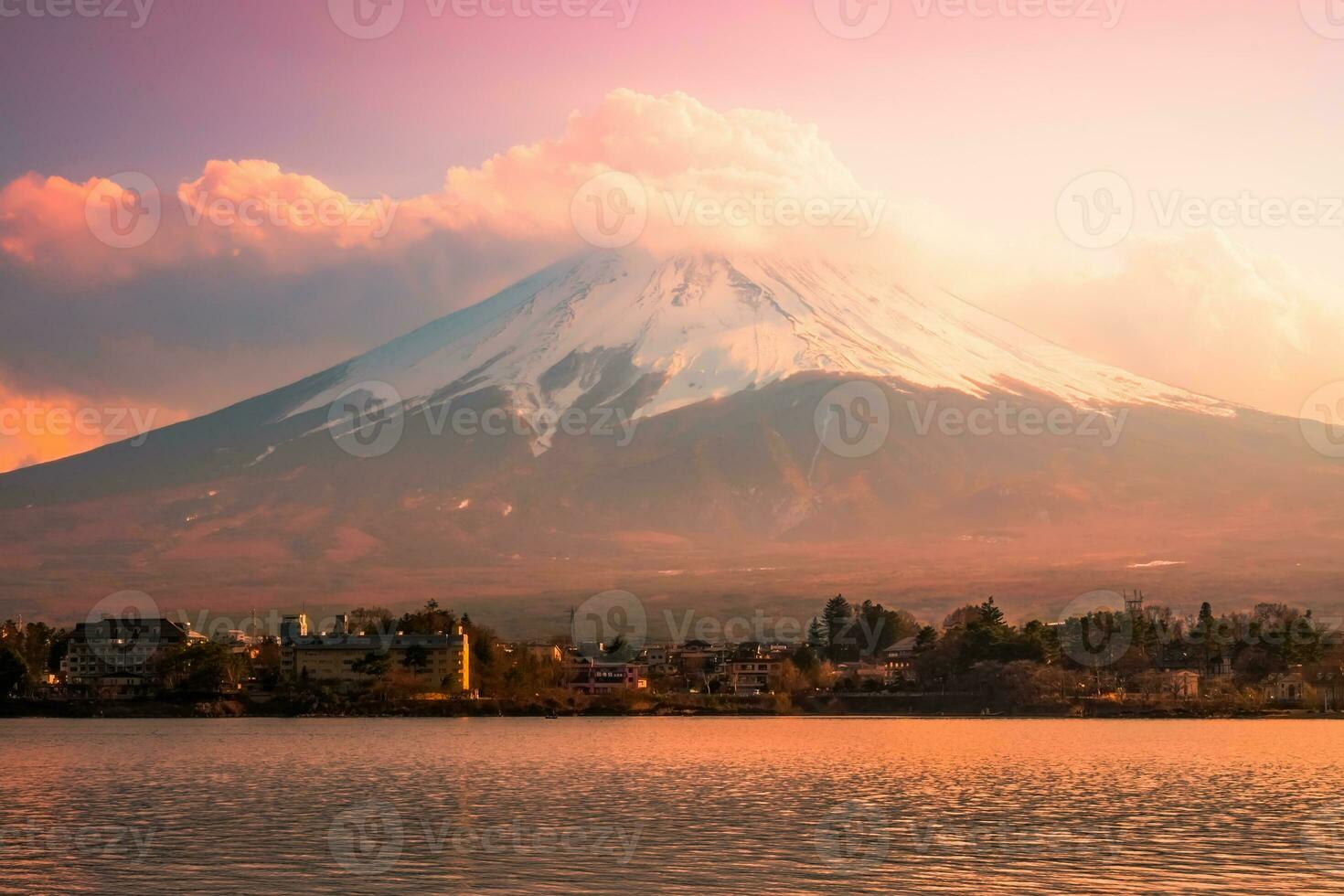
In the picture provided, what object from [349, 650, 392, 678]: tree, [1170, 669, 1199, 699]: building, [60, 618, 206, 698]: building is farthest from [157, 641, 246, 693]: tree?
[1170, 669, 1199, 699]: building

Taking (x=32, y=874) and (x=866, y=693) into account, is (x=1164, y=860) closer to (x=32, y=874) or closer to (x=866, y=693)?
(x=32, y=874)

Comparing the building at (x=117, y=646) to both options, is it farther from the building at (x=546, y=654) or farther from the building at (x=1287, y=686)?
the building at (x=1287, y=686)

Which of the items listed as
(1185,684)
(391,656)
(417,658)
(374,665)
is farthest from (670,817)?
(1185,684)

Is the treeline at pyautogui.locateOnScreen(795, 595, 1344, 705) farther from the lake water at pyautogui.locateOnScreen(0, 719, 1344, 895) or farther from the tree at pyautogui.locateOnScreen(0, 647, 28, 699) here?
the tree at pyautogui.locateOnScreen(0, 647, 28, 699)

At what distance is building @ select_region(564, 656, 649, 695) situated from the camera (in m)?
158

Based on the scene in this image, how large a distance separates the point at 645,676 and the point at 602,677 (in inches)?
405

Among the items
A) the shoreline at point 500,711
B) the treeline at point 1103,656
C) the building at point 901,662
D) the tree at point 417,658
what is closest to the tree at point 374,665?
the tree at point 417,658

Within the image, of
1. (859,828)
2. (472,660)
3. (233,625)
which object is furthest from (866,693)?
(859,828)

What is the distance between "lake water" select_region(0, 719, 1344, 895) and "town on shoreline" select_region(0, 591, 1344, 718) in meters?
49.2

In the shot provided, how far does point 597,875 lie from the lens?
34250 millimetres

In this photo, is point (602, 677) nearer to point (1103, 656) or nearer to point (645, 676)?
point (645, 676)

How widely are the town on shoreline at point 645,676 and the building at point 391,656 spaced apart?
172mm

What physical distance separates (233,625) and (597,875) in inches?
6801

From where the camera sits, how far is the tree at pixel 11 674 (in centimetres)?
13100
